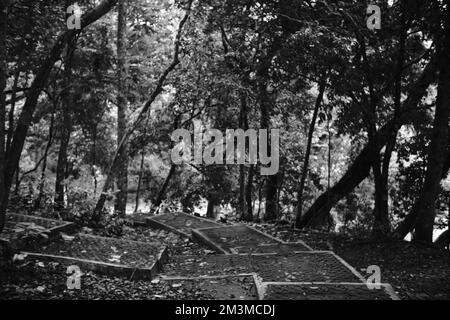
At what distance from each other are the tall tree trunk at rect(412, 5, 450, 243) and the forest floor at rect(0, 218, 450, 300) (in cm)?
50

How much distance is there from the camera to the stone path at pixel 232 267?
5.26m

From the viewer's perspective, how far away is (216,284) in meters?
5.72

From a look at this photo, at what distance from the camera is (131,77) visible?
45.8 ft

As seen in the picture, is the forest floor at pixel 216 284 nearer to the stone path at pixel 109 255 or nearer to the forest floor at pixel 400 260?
the forest floor at pixel 400 260

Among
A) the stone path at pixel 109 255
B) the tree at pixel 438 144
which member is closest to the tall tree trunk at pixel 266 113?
the tree at pixel 438 144

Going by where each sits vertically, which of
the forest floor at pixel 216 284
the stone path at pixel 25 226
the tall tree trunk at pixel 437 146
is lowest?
the forest floor at pixel 216 284

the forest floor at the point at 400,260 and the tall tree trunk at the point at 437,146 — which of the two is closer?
the forest floor at the point at 400,260

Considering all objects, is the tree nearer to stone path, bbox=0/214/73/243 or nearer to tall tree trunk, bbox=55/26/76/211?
stone path, bbox=0/214/73/243
